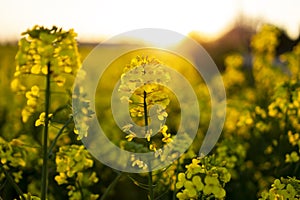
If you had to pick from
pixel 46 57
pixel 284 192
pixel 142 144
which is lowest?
pixel 284 192

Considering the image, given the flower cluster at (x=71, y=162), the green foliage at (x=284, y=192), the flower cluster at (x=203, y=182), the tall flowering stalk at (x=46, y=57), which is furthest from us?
the flower cluster at (x=71, y=162)

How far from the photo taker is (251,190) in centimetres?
454

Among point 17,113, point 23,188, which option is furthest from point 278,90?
point 17,113

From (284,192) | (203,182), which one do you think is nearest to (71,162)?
(203,182)

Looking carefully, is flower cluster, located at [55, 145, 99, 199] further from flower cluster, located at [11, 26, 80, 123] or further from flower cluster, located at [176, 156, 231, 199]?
flower cluster, located at [176, 156, 231, 199]

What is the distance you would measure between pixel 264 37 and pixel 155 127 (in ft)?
17.4

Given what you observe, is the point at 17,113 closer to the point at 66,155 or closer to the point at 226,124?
the point at 226,124

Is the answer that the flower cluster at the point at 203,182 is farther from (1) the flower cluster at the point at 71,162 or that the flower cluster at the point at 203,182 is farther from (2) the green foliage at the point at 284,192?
(1) the flower cluster at the point at 71,162

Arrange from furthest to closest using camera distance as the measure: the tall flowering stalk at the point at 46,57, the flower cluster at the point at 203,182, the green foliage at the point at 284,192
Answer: the tall flowering stalk at the point at 46,57 < the green foliage at the point at 284,192 < the flower cluster at the point at 203,182

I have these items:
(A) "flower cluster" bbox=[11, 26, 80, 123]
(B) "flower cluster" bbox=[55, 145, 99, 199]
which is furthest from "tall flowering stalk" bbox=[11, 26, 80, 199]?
(B) "flower cluster" bbox=[55, 145, 99, 199]

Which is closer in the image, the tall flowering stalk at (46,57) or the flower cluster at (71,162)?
the tall flowering stalk at (46,57)

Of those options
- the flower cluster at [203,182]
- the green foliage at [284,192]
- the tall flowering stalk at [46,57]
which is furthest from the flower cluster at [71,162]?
the green foliage at [284,192]

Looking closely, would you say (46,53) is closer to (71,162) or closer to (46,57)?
(46,57)

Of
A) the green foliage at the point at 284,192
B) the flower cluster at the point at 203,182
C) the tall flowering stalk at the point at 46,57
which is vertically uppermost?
the tall flowering stalk at the point at 46,57
